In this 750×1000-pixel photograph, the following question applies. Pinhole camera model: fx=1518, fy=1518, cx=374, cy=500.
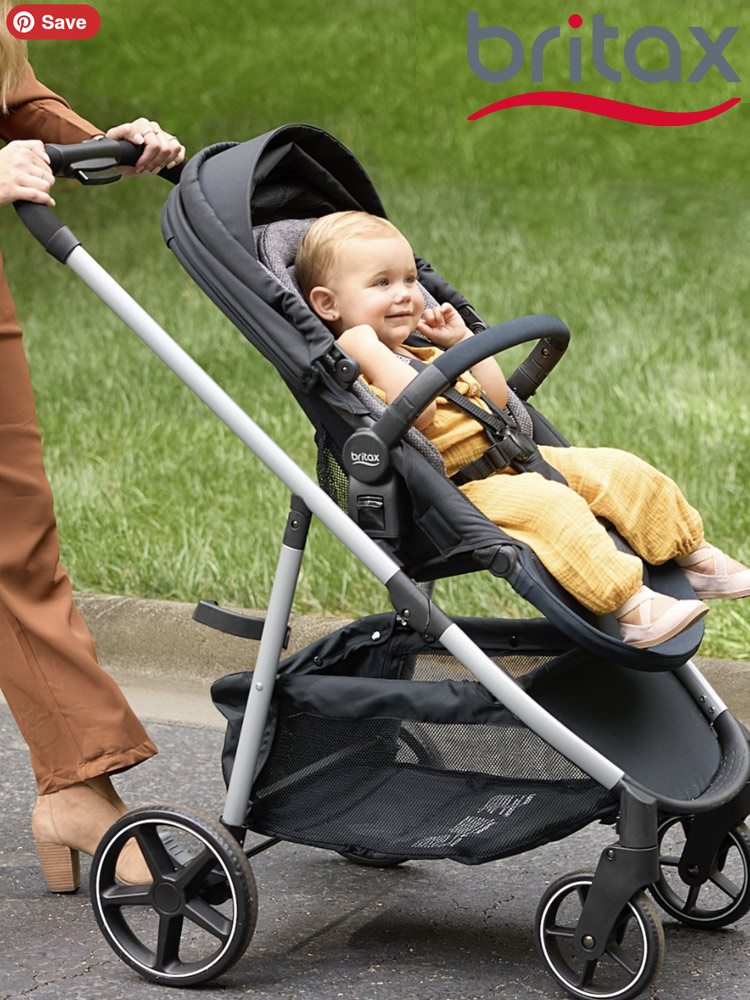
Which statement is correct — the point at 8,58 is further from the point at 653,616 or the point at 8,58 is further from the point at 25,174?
the point at 653,616

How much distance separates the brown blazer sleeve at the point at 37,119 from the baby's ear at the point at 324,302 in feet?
2.21

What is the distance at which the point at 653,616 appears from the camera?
2631 millimetres

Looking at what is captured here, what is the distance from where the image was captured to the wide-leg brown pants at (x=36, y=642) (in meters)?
3.11

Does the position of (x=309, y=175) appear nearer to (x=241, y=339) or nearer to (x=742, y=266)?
(x=241, y=339)

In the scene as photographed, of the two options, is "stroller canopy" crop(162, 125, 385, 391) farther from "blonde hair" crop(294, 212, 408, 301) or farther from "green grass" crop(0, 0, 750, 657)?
"green grass" crop(0, 0, 750, 657)

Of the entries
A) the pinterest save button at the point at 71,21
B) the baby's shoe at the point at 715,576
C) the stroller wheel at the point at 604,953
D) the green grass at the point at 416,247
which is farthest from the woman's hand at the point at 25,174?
the pinterest save button at the point at 71,21

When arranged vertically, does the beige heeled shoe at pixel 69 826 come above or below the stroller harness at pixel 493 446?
below

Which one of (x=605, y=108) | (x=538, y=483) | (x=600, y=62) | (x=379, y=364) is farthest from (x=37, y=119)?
(x=600, y=62)

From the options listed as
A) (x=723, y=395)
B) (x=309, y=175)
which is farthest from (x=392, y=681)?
(x=723, y=395)

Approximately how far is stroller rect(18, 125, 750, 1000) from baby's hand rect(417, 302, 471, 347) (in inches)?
11.2

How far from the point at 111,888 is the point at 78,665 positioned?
506mm

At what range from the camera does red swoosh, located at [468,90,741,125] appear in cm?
1117

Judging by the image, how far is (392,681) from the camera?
2.79 m

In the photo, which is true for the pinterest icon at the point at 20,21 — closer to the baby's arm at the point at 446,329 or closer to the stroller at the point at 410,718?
the stroller at the point at 410,718
